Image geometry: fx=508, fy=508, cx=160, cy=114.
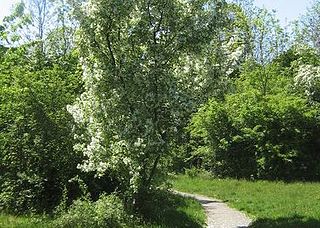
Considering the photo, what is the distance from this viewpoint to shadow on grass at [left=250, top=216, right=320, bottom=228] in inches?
579

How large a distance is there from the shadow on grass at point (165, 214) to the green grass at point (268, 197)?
2185mm

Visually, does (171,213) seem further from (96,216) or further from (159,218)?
(96,216)

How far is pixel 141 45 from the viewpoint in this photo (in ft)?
48.4

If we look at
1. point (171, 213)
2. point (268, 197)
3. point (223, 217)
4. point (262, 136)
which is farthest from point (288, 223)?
point (262, 136)

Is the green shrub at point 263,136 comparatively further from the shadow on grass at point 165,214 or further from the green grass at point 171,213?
the shadow on grass at point 165,214

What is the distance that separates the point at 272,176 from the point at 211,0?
17726 millimetres

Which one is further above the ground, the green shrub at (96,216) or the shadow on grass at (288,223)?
the green shrub at (96,216)

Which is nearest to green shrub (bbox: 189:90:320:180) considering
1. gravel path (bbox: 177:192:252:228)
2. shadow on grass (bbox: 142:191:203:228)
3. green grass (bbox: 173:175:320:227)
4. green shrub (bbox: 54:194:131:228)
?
green grass (bbox: 173:175:320:227)

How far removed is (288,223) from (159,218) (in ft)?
12.7

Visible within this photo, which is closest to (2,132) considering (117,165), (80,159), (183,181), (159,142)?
(80,159)

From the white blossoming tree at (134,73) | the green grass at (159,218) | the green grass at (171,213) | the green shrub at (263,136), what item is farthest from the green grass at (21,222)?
the green shrub at (263,136)

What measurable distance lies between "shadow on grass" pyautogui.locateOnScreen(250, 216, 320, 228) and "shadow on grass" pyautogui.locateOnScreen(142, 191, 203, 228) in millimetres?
1925

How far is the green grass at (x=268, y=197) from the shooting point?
1633cm

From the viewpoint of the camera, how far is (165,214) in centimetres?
1636
